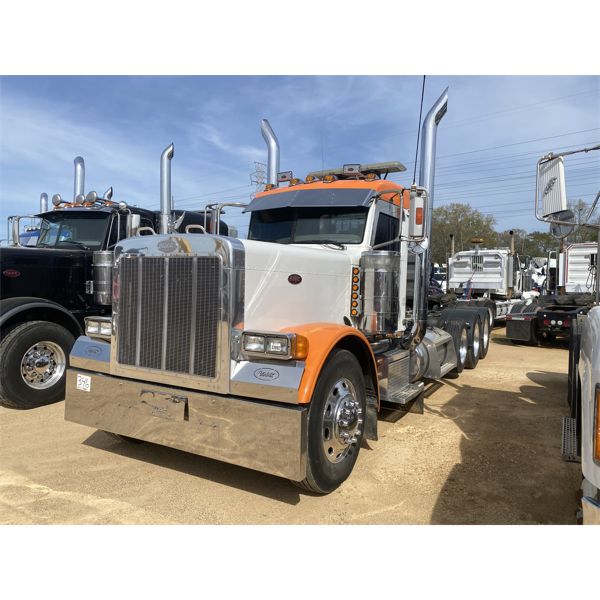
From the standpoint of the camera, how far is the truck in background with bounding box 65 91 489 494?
3.20 meters

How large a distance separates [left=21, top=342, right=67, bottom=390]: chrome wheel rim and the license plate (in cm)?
229

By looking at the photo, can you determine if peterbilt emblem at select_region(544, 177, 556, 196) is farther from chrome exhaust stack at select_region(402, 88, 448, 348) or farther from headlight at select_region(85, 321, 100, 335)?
headlight at select_region(85, 321, 100, 335)

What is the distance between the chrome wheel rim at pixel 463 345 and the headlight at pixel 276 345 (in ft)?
17.3

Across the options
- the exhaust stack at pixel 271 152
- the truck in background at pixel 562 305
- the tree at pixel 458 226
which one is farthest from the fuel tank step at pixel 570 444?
the tree at pixel 458 226

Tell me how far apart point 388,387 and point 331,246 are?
59.8 inches

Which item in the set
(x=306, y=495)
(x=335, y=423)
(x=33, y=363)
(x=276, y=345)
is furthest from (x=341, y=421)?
(x=33, y=363)

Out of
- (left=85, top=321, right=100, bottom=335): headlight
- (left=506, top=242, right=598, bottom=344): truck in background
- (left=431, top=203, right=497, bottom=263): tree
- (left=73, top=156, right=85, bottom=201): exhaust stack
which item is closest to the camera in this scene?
(left=85, top=321, right=100, bottom=335): headlight

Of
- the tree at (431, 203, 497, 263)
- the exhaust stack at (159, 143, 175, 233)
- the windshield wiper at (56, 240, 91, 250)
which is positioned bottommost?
the windshield wiper at (56, 240, 91, 250)

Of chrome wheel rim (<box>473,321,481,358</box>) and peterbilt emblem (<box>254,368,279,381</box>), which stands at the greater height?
peterbilt emblem (<box>254,368,279,381</box>)

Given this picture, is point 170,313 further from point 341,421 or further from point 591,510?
point 591,510

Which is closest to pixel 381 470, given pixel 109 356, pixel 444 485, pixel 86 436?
pixel 444 485

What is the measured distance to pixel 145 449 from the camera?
447 cm

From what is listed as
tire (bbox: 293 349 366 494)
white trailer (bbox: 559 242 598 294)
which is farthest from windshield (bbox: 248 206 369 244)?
white trailer (bbox: 559 242 598 294)

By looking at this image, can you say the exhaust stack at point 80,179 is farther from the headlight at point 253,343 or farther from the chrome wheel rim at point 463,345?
the headlight at point 253,343
